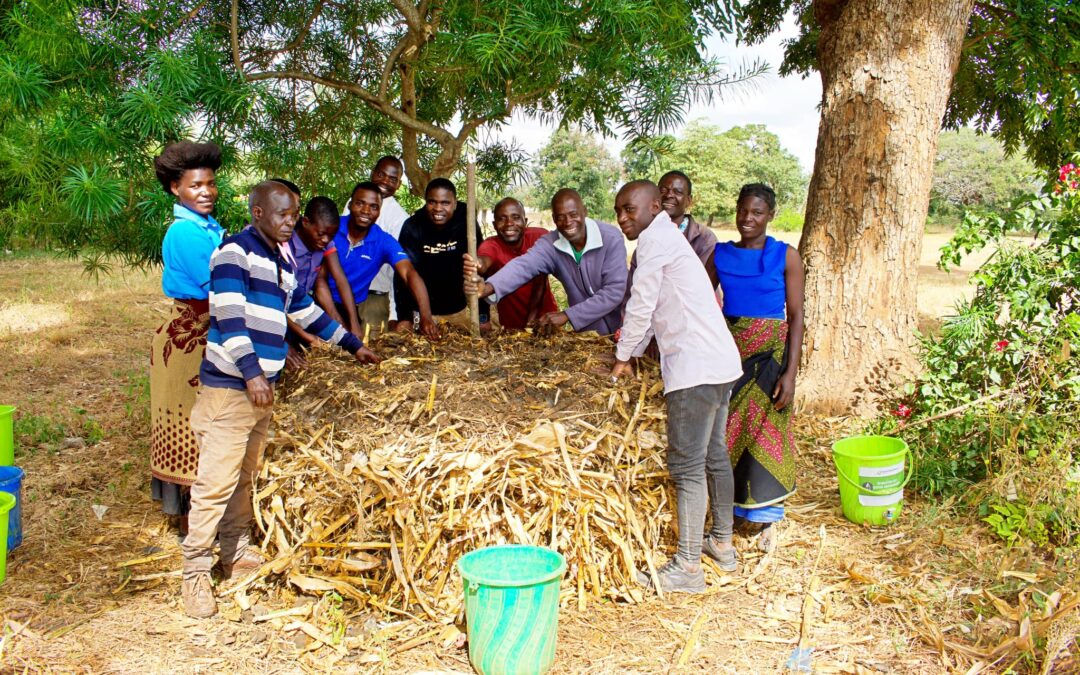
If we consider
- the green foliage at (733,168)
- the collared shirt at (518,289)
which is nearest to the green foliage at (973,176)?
the green foliage at (733,168)

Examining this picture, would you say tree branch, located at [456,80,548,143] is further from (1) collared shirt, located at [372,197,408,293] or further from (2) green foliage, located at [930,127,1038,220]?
(2) green foliage, located at [930,127,1038,220]

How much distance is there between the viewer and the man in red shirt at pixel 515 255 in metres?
4.60

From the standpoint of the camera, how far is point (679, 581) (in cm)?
333

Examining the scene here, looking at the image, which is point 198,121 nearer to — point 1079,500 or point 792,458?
point 792,458

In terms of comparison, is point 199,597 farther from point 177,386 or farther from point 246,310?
point 246,310

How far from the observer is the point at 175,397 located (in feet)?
12.2

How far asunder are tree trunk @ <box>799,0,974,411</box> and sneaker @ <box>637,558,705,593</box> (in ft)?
7.47

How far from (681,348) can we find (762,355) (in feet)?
1.98

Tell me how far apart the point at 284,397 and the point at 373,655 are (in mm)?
1366

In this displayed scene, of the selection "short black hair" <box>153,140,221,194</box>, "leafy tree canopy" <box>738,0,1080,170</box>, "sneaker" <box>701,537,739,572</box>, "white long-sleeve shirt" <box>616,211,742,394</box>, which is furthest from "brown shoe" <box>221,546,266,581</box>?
"leafy tree canopy" <box>738,0,1080,170</box>

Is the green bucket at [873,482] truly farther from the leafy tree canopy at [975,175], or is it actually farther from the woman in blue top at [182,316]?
the leafy tree canopy at [975,175]

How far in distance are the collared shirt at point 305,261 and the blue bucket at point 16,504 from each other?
1.62 m

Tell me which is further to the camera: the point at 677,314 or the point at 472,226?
the point at 472,226

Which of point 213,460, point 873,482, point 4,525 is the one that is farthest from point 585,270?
point 4,525
